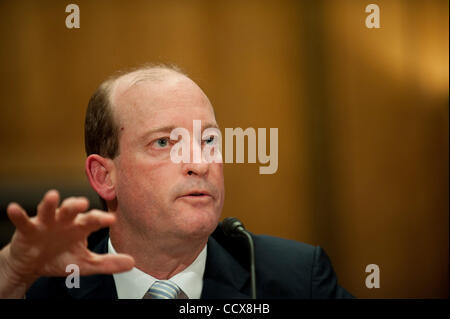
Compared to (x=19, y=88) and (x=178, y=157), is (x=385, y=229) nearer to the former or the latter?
(x=178, y=157)

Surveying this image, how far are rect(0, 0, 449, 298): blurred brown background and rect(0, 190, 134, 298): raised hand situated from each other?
0.46 metres

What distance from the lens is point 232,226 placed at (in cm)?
143

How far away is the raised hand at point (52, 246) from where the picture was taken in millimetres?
1082

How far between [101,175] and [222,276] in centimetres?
47

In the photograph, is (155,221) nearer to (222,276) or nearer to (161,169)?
(161,169)

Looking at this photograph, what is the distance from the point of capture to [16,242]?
1.21m

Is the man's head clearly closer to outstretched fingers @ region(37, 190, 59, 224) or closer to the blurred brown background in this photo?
the blurred brown background

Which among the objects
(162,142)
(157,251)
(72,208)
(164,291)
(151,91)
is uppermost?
(151,91)

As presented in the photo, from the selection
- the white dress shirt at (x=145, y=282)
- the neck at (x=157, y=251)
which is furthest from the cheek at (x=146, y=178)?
the white dress shirt at (x=145, y=282)

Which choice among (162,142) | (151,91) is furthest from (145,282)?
(151,91)

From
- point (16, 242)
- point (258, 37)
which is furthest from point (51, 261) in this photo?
point (258, 37)

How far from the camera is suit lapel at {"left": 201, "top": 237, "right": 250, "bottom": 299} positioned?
4.80ft

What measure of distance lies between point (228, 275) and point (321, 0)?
0.99 meters

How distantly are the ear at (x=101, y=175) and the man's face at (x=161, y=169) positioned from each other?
0.02m
